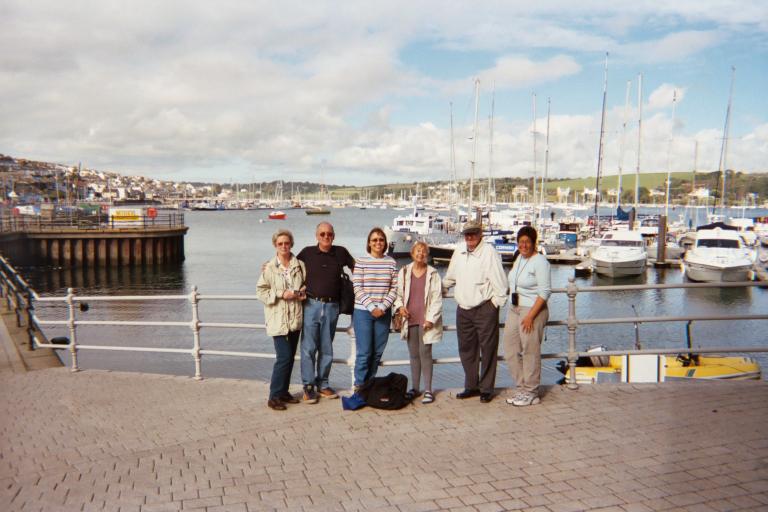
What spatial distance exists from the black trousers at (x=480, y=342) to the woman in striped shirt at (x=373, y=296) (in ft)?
2.60

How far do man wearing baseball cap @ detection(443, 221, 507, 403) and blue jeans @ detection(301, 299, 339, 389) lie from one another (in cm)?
135

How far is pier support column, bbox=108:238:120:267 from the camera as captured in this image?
166ft

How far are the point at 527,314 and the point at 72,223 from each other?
56585 millimetres

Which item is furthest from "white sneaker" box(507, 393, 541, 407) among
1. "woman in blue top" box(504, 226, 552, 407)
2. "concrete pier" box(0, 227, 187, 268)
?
"concrete pier" box(0, 227, 187, 268)

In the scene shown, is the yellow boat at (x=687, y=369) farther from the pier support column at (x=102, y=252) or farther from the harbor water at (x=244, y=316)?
the pier support column at (x=102, y=252)

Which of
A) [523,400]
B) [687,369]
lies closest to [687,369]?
[687,369]

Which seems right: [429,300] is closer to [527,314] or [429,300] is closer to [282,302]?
[527,314]

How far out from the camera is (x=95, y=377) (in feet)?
28.5

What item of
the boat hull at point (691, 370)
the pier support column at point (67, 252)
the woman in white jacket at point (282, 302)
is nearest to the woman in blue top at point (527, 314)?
the woman in white jacket at point (282, 302)

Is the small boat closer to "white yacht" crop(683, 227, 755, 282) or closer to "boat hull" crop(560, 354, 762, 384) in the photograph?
"boat hull" crop(560, 354, 762, 384)

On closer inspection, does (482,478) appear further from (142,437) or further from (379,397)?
(142,437)

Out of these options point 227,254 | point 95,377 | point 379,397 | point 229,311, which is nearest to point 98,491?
point 379,397

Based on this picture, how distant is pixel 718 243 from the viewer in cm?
4288

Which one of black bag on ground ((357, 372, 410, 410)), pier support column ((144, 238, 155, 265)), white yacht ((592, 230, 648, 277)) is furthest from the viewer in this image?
pier support column ((144, 238, 155, 265))
